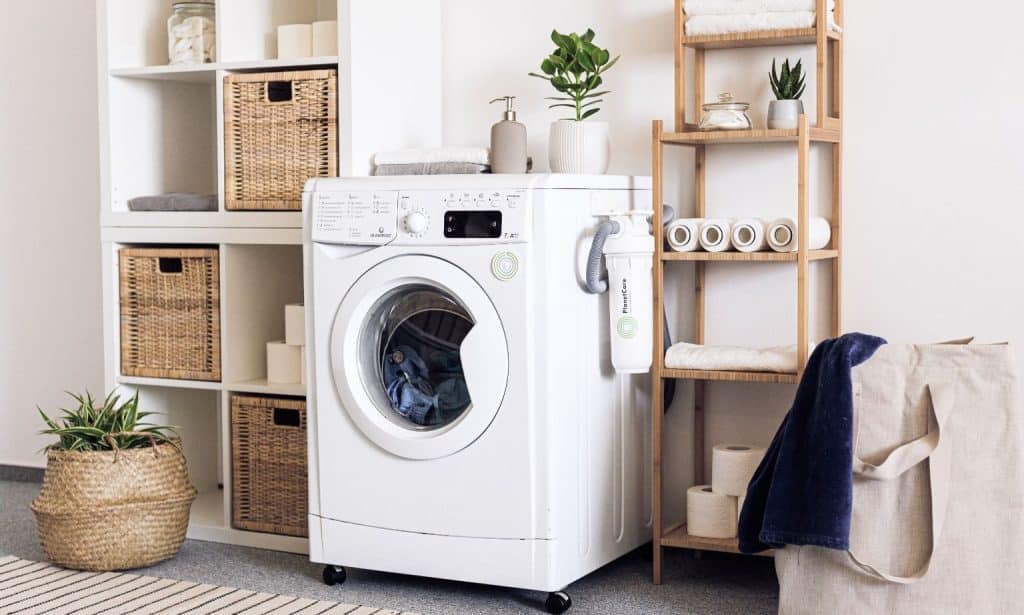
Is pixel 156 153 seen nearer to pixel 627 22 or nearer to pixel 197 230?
pixel 197 230

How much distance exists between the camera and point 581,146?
2893 millimetres

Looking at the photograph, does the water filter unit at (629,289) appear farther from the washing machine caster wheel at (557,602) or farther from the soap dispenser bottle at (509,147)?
the washing machine caster wheel at (557,602)

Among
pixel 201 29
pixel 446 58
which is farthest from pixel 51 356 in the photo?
pixel 446 58

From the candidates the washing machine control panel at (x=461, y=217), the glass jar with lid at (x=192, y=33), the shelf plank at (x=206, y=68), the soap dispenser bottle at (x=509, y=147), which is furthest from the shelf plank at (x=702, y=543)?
the glass jar with lid at (x=192, y=33)

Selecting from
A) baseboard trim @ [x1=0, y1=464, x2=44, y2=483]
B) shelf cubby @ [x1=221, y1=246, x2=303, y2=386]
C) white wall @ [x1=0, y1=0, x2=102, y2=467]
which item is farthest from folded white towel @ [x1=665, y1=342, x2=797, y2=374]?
baseboard trim @ [x1=0, y1=464, x2=44, y2=483]

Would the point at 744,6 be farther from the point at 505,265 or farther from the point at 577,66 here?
the point at 505,265

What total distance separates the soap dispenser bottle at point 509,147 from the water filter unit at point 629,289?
1.07 feet

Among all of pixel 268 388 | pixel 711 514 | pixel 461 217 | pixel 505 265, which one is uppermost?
pixel 461 217

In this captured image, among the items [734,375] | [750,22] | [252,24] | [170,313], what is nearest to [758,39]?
[750,22]

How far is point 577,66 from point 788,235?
0.64 meters

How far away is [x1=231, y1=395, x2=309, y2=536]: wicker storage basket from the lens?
3104 millimetres

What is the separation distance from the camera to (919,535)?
234 centimetres

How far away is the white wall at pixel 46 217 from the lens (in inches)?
152

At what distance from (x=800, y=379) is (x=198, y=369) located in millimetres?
1552
